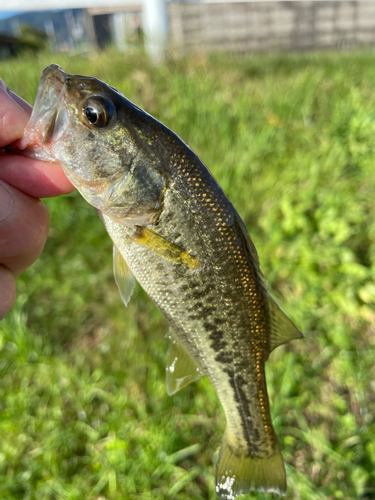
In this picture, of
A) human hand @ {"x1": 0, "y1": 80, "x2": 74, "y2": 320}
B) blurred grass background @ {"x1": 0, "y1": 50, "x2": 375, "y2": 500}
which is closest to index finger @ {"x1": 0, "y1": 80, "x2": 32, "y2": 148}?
human hand @ {"x1": 0, "y1": 80, "x2": 74, "y2": 320}

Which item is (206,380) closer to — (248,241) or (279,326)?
(279,326)

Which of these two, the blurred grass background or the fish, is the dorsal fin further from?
the blurred grass background

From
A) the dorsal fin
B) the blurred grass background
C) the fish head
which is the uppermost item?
the fish head

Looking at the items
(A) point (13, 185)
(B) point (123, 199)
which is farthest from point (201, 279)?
(A) point (13, 185)

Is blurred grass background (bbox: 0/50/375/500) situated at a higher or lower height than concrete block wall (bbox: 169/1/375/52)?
lower

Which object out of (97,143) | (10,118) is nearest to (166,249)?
(97,143)

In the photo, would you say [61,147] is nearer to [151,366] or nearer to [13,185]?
[13,185]

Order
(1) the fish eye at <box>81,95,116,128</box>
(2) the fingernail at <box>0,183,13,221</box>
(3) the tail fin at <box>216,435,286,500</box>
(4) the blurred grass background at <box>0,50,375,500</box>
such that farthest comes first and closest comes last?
1. (4) the blurred grass background at <box>0,50,375,500</box>
2. (3) the tail fin at <box>216,435,286,500</box>
3. (2) the fingernail at <box>0,183,13,221</box>
4. (1) the fish eye at <box>81,95,116,128</box>
